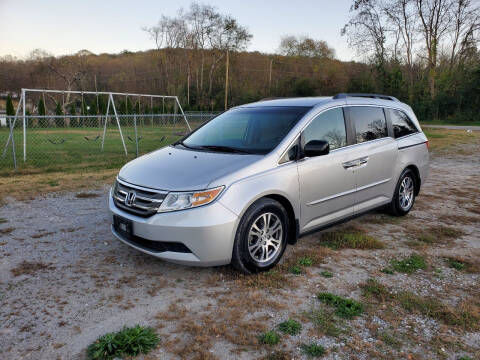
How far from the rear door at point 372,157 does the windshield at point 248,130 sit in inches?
35.5

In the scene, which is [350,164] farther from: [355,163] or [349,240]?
[349,240]

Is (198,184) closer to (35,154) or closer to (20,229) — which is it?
(20,229)

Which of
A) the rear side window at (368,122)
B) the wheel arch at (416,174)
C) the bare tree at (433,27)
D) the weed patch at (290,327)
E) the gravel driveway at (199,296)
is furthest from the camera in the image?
the bare tree at (433,27)

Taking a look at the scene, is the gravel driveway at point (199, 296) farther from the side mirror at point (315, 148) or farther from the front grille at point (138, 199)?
the side mirror at point (315, 148)

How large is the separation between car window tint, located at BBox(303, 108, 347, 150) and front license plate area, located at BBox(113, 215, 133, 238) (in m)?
2.00

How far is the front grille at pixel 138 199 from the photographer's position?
341 cm

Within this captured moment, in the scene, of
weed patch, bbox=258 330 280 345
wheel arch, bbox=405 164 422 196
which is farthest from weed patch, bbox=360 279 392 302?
wheel arch, bbox=405 164 422 196

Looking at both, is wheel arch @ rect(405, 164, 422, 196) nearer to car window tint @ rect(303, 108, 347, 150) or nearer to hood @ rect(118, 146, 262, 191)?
car window tint @ rect(303, 108, 347, 150)

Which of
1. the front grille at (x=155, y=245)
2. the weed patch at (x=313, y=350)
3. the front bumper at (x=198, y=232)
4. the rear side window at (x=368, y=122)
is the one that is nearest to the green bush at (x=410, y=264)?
the rear side window at (x=368, y=122)

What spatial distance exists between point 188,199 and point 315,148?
1.43 meters

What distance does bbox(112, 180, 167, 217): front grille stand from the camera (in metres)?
3.41

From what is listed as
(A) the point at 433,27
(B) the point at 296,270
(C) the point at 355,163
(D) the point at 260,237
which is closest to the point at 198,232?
(D) the point at 260,237

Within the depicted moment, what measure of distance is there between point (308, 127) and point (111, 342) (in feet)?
9.18

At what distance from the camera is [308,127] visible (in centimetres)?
414
